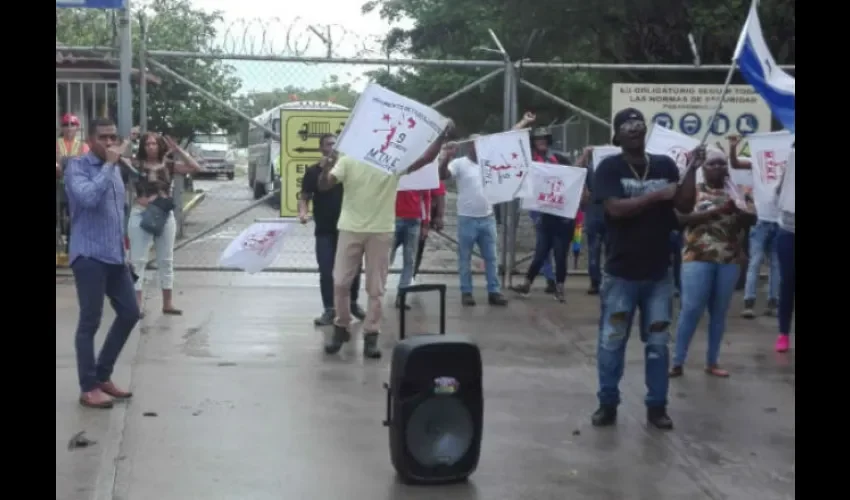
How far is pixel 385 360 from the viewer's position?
899cm

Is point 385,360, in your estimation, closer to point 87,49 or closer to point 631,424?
point 631,424

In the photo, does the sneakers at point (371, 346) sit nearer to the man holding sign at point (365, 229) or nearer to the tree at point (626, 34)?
the man holding sign at point (365, 229)

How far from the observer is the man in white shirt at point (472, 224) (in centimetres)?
1169

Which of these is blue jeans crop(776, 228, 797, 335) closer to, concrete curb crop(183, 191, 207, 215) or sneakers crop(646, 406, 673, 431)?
sneakers crop(646, 406, 673, 431)

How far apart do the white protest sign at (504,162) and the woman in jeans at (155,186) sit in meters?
2.82

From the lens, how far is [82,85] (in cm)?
1272

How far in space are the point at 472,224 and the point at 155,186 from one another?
10.1ft

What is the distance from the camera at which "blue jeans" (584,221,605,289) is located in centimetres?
1218

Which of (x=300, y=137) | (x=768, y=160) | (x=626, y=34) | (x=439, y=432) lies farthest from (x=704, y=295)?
(x=626, y=34)

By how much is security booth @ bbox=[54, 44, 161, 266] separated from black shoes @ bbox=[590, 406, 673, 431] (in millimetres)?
7172

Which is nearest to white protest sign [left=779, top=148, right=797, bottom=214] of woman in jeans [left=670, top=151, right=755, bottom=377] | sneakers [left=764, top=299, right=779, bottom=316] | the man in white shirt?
woman in jeans [left=670, top=151, right=755, bottom=377]

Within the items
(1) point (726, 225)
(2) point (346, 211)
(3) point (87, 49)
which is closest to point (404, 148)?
(2) point (346, 211)

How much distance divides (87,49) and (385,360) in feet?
17.8

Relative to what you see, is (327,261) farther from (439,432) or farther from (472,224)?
(439,432)
